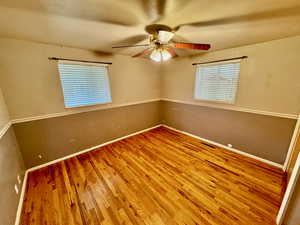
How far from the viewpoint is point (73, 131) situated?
251 centimetres

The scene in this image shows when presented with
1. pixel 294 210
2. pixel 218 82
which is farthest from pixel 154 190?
pixel 218 82

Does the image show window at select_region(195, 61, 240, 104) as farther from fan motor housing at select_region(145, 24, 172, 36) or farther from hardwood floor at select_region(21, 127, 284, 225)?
fan motor housing at select_region(145, 24, 172, 36)

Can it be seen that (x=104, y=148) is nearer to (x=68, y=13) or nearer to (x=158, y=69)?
(x=68, y=13)

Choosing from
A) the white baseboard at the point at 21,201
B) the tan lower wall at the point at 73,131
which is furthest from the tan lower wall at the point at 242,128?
the white baseboard at the point at 21,201

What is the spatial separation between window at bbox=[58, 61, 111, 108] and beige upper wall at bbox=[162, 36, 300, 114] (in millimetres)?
2556

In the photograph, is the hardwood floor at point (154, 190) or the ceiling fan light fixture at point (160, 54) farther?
the ceiling fan light fixture at point (160, 54)

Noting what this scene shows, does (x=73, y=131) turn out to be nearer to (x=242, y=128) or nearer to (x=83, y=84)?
(x=83, y=84)

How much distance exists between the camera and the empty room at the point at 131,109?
4.16 ft

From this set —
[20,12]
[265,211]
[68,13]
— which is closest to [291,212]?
[265,211]

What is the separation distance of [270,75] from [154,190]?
2.72 m

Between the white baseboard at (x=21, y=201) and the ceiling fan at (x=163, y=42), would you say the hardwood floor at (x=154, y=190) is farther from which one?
the ceiling fan at (x=163, y=42)

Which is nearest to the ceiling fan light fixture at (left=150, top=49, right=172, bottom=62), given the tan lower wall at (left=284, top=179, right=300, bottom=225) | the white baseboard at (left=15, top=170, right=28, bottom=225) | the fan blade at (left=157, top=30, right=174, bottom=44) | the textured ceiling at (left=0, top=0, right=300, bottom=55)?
the fan blade at (left=157, top=30, right=174, bottom=44)

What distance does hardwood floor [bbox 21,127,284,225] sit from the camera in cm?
140

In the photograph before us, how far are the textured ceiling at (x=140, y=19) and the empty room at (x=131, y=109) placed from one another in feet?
0.05
